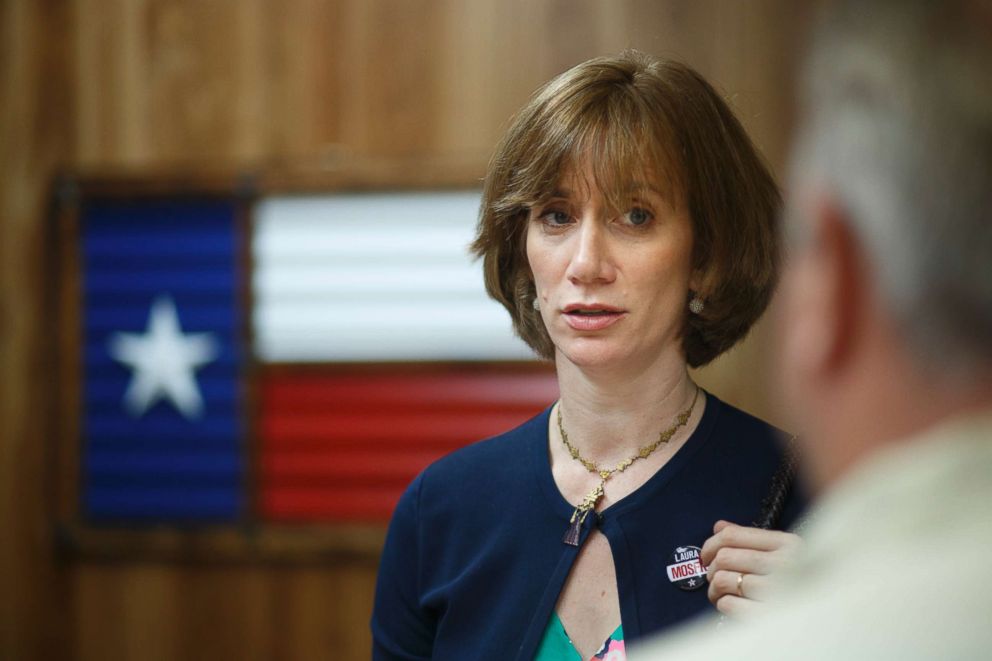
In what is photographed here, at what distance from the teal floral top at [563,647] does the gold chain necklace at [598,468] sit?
12 centimetres

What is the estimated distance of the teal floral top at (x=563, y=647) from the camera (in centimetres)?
144

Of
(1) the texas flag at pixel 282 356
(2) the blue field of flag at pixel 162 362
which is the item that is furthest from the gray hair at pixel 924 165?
(2) the blue field of flag at pixel 162 362

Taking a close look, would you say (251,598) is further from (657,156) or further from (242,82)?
(657,156)

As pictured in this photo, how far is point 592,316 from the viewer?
153 cm

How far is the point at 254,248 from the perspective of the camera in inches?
143

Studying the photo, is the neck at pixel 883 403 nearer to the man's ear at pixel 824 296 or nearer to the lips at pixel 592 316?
the man's ear at pixel 824 296

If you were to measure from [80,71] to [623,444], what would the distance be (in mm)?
2871

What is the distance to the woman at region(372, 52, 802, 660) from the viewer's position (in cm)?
150

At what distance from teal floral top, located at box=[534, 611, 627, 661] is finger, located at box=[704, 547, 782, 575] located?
15 cm

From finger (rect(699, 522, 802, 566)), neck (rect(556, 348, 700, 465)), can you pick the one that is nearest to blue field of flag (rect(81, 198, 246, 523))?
neck (rect(556, 348, 700, 465))

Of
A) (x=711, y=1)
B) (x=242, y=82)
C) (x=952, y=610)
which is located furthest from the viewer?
(x=242, y=82)

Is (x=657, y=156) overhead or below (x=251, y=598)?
overhead

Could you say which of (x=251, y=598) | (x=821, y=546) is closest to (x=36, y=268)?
(x=251, y=598)

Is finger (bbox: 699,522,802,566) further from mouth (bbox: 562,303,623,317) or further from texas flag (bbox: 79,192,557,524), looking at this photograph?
texas flag (bbox: 79,192,557,524)
